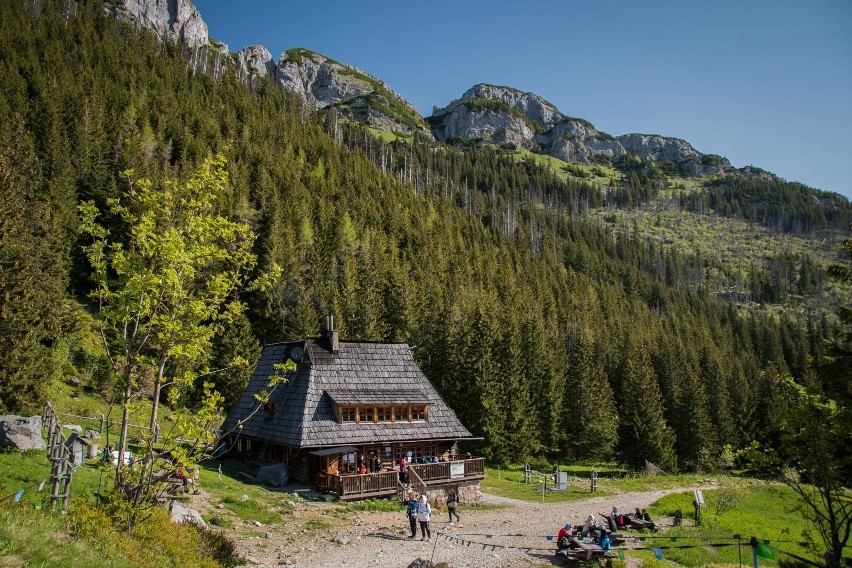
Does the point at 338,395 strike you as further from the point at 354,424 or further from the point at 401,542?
the point at 401,542

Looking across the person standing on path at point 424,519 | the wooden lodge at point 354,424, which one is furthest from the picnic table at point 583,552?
the wooden lodge at point 354,424

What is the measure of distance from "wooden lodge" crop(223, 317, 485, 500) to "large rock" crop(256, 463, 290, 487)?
1160 millimetres

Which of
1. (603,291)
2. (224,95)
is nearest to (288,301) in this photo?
(224,95)

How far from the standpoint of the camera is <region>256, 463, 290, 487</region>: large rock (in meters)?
27.8

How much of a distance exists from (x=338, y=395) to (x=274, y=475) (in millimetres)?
5399

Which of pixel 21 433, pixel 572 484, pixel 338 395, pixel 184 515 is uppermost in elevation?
pixel 338 395

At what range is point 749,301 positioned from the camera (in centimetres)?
17112

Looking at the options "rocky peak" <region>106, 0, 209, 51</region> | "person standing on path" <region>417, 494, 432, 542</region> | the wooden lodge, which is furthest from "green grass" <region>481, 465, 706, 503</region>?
"rocky peak" <region>106, 0, 209, 51</region>

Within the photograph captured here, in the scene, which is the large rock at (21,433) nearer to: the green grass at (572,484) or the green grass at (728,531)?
the green grass at (728,531)

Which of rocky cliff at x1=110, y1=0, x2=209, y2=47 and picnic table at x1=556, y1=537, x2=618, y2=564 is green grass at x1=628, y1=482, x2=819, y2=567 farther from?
rocky cliff at x1=110, y1=0, x2=209, y2=47

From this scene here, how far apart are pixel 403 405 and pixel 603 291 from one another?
9806cm

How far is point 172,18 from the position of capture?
575 ft

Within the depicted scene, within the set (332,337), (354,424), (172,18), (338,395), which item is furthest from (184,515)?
(172,18)

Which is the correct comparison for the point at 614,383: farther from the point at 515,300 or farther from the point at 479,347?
the point at 479,347
